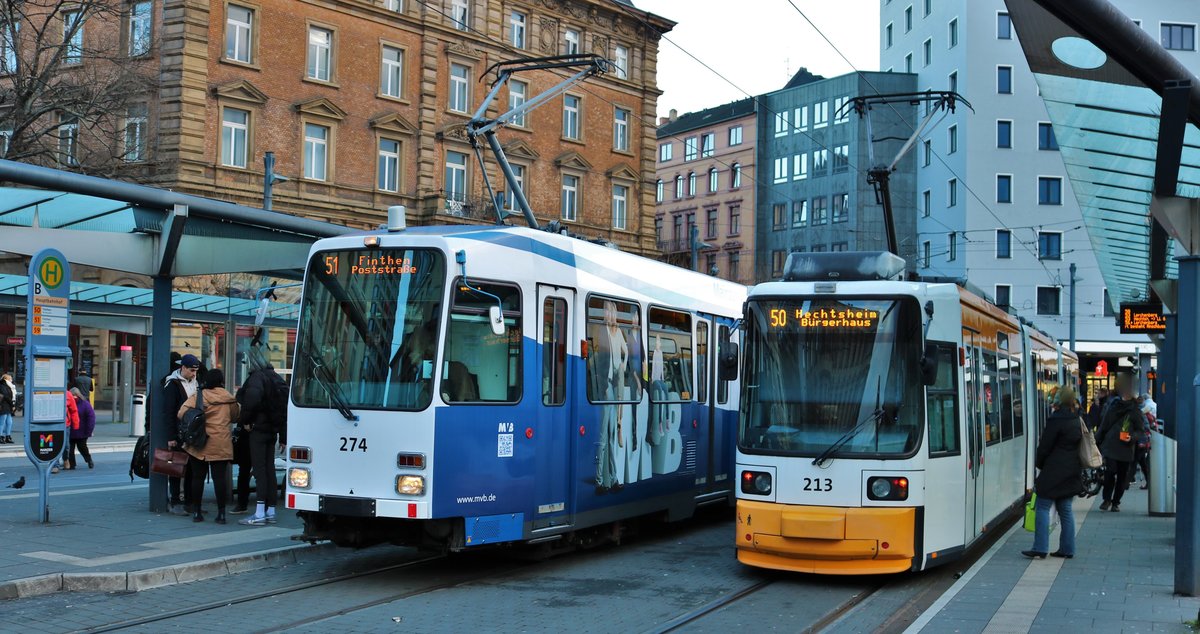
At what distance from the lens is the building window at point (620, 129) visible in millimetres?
52719

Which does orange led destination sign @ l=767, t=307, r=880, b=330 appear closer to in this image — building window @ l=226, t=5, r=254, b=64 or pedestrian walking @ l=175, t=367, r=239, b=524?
pedestrian walking @ l=175, t=367, r=239, b=524

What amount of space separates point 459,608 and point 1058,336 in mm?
57385

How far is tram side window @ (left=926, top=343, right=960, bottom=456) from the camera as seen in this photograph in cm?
1050

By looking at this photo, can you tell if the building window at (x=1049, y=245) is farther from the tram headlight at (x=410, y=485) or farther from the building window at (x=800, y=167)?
the tram headlight at (x=410, y=485)

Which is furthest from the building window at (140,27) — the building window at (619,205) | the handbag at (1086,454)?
the handbag at (1086,454)

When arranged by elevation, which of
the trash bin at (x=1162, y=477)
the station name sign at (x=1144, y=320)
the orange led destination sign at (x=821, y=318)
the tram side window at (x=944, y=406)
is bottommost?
the trash bin at (x=1162, y=477)

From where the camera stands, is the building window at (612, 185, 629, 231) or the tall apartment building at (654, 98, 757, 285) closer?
the building window at (612, 185, 629, 231)

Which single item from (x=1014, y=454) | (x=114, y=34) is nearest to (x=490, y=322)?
(x=1014, y=454)

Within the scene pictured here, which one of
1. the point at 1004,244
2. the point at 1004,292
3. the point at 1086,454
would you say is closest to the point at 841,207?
the point at 1004,244

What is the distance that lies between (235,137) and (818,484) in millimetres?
31931

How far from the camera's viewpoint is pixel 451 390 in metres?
9.99

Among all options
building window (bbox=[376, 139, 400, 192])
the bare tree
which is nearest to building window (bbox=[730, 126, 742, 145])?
building window (bbox=[376, 139, 400, 192])

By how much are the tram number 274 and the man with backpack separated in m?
5.57

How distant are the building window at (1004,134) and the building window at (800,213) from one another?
12821 mm
